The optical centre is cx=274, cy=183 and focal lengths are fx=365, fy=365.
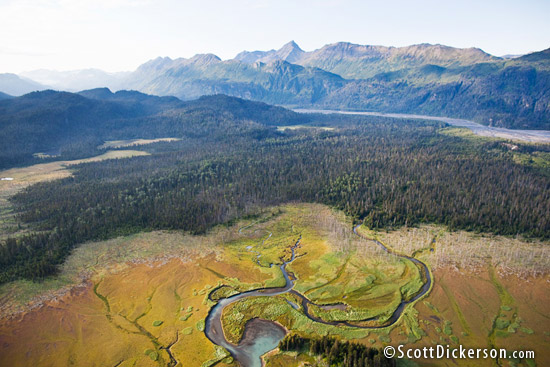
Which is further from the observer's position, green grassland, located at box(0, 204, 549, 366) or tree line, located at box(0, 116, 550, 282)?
tree line, located at box(0, 116, 550, 282)

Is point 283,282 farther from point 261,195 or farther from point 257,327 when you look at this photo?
point 261,195

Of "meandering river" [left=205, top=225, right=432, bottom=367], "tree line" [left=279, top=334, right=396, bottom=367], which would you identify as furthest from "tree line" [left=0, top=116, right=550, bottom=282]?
"tree line" [left=279, top=334, right=396, bottom=367]

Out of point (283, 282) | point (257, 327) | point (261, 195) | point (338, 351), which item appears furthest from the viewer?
point (261, 195)

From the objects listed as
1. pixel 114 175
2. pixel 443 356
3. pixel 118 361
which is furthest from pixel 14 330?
pixel 114 175

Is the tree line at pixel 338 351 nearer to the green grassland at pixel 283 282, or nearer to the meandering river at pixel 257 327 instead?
the green grassland at pixel 283 282

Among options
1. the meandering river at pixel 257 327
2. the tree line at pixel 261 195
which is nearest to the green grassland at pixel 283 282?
the meandering river at pixel 257 327

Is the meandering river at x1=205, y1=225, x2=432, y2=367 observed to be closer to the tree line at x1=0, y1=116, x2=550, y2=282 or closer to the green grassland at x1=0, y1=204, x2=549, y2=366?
the green grassland at x1=0, y1=204, x2=549, y2=366

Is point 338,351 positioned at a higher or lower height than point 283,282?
higher

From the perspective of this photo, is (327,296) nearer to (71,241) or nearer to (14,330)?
(14,330)

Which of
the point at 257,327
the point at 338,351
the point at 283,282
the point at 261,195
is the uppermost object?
the point at 261,195

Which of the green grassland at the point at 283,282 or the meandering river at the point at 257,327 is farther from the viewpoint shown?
the green grassland at the point at 283,282

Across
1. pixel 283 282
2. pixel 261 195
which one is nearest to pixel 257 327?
pixel 283 282
